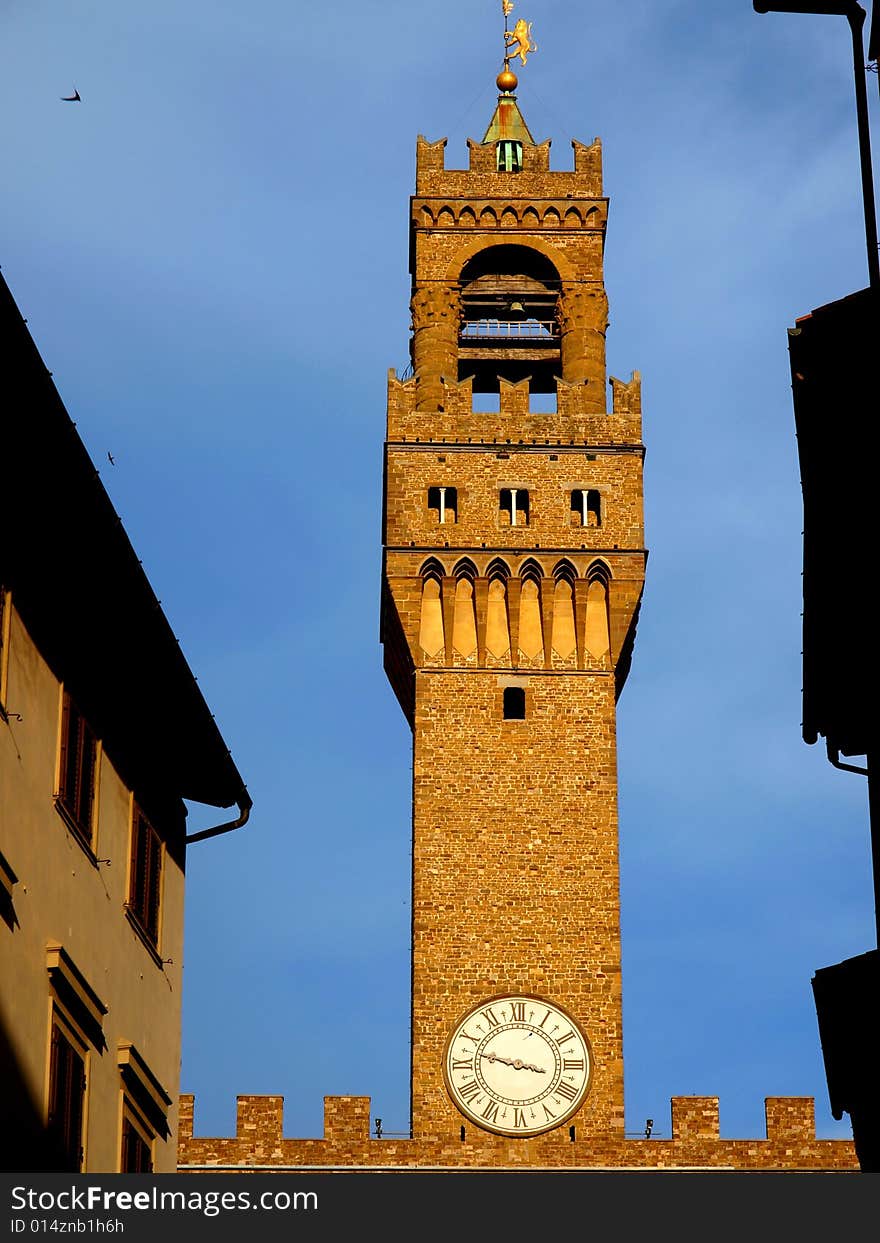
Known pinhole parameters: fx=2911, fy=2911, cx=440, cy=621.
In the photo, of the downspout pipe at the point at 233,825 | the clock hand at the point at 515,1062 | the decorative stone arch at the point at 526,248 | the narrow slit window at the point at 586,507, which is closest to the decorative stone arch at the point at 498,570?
the narrow slit window at the point at 586,507

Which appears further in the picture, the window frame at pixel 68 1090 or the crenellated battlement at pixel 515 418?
the crenellated battlement at pixel 515 418

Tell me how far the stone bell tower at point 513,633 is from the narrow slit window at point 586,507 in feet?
0.11

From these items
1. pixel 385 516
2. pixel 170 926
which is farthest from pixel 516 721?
pixel 170 926

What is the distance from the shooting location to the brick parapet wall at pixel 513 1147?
142 ft

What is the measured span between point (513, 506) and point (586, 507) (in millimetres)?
1226

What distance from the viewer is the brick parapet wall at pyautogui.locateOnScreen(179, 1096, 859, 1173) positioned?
142ft

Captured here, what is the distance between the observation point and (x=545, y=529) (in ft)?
159

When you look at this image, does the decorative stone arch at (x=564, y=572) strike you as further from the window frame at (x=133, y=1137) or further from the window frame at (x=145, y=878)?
the window frame at (x=133, y=1137)

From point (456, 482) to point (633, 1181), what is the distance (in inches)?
1246

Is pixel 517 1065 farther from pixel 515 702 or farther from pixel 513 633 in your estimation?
pixel 513 633

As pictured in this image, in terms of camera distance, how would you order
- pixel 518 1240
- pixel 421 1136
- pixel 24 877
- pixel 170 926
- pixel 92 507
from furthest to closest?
1. pixel 421 1136
2. pixel 170 926
3. pixel 92 507
4. pixel 24 877
5. pixel 518 1240

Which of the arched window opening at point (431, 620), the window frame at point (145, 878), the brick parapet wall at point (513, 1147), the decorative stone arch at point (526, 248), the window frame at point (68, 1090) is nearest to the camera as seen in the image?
the window frame at point (68, 1090)

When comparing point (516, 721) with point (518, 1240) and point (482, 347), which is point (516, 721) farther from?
point (518, 1240)

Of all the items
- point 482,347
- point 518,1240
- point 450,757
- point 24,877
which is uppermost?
point 482,347
